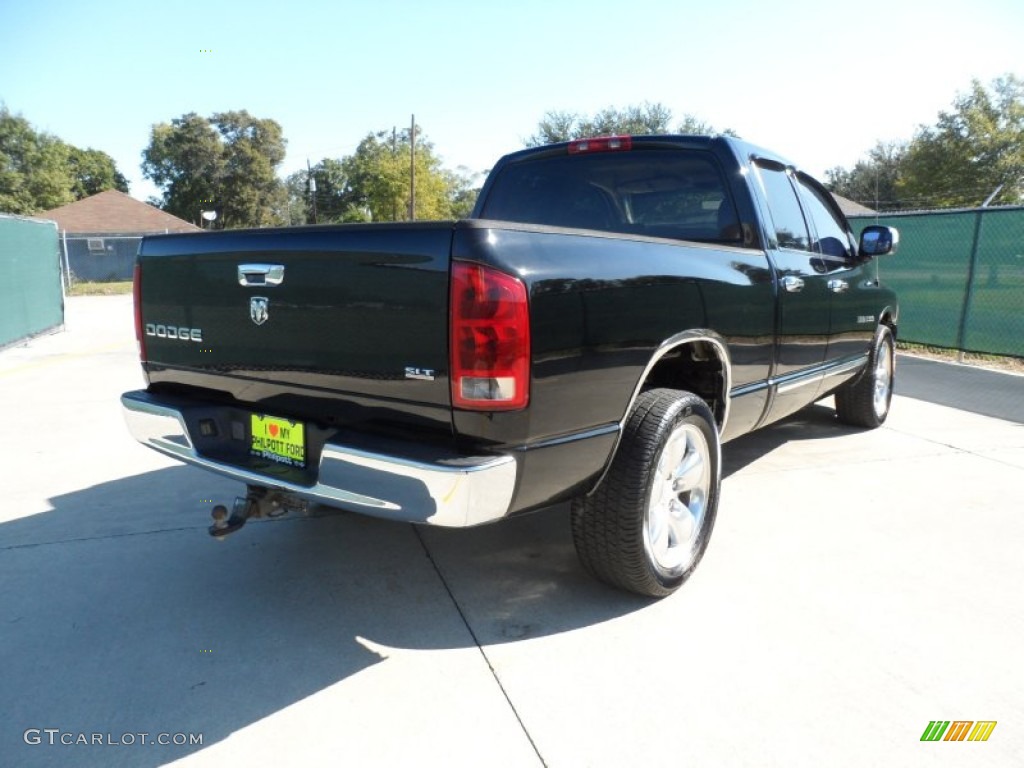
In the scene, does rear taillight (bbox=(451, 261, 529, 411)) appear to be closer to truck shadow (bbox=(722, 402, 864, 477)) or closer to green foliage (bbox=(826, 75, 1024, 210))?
truck shadow (bbox=(722, 402, 864, 477))

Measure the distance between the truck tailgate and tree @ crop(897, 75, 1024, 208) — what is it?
37.7 m

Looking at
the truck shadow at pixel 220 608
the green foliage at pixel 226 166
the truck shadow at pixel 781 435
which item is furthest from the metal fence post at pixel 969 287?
the green foliage at pixel 226 166

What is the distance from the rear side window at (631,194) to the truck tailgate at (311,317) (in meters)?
1.89

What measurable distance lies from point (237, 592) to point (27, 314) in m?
9.72

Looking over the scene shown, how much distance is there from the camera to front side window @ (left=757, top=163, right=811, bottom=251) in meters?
3.87

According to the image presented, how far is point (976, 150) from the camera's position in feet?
107

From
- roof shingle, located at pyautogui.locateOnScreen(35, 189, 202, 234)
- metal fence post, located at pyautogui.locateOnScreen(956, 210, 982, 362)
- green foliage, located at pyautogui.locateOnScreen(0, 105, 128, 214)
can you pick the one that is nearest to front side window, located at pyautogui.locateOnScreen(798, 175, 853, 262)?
metal fence post, located at pyautogui.locateOnScreen(956, 210, 982, 362)

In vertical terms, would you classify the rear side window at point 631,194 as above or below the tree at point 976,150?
below

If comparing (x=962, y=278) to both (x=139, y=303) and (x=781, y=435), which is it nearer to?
(x=781, y=435)

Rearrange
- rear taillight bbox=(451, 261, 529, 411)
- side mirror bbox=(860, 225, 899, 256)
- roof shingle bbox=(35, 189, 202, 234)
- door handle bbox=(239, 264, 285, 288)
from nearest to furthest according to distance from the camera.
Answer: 1. rear taillight bbox=(451, 261, 529, 411)
2. door handle bbox=(239, 264, 285, 288)
3. side mirror bbox=(860, 225, 899, 256)
4. roof shingle bbox=(35, 189, 202, 234)

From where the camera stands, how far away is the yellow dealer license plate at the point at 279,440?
100 inches

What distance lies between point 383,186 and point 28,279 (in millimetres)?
38773

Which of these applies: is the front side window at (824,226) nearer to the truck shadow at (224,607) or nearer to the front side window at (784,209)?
the front side window at (784,209)

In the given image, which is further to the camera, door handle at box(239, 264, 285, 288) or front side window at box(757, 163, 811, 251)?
front side window at box(757, 163, 811, 251)
